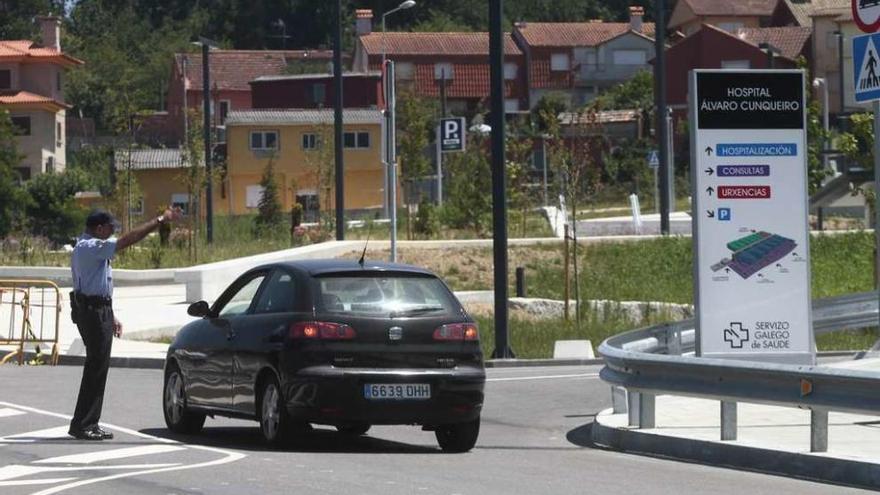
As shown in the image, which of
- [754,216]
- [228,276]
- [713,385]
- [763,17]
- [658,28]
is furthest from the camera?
[763,17]

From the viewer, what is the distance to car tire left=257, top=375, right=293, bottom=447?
14188mm

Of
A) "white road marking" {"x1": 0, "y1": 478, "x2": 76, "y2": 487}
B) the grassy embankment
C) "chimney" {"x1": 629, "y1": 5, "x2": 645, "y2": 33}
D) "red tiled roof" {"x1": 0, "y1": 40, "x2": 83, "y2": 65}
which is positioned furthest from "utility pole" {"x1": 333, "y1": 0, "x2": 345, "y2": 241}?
"chimney" {"x1": 629, "y1": 5, "x2": 645, "y2": 33}

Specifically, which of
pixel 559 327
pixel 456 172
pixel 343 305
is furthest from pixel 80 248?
pixel 456 172

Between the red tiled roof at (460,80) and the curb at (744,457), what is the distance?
96.1 metres

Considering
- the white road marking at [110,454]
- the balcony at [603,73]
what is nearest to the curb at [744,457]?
the white road marking at [110,454]

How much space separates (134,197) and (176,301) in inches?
845

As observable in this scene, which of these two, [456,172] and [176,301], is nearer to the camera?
[176,301]

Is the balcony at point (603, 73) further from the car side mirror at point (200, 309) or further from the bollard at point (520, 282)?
the car side mirror at point (200, 309)

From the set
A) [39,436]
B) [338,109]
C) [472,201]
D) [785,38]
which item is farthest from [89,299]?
[785,38]

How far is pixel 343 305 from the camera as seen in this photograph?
14.3 metres

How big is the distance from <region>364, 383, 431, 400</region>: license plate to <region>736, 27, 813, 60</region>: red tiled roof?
85.2m

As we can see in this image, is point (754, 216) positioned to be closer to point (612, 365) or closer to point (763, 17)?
point (612, 365)

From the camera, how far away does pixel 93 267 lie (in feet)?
49.3

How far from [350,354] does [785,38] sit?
295 ft
